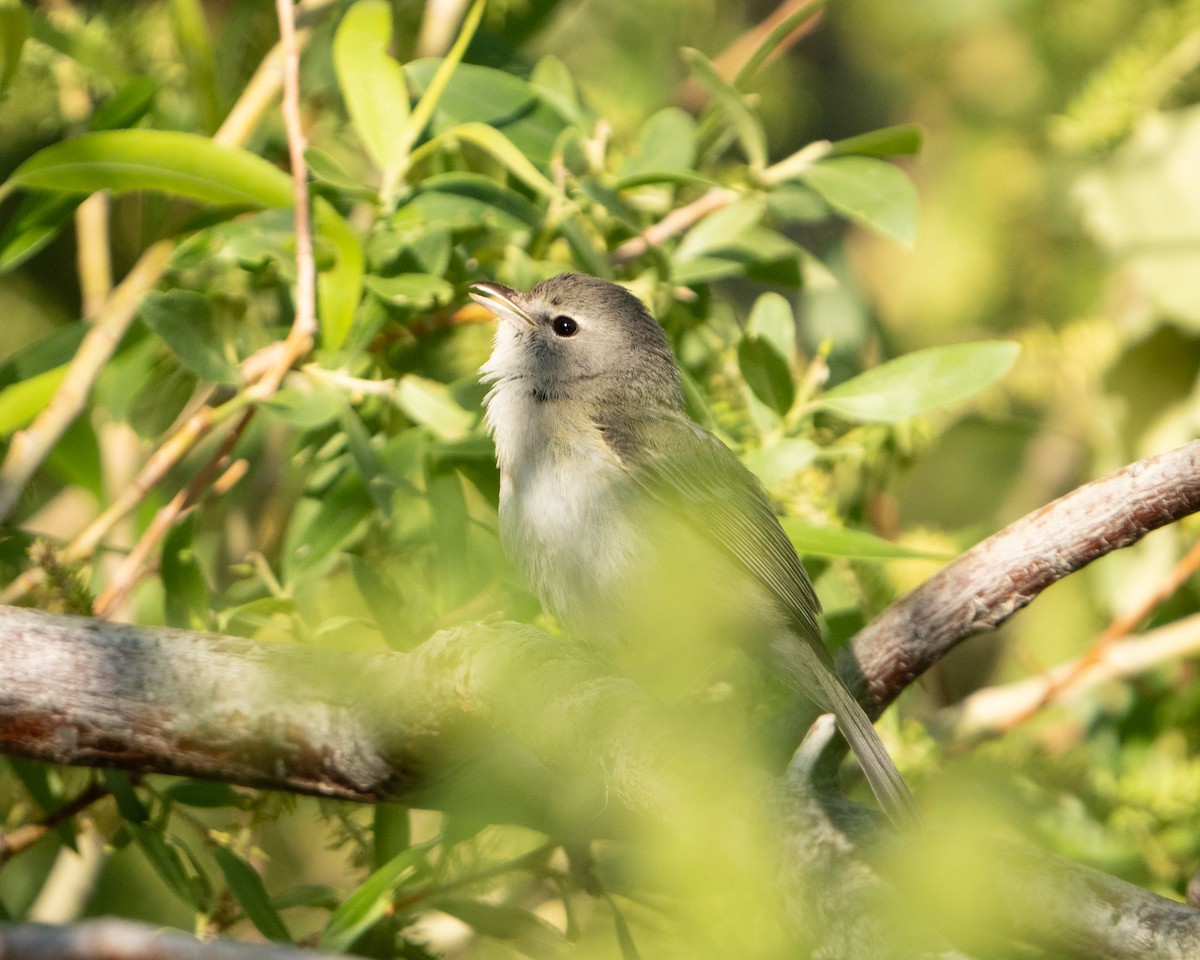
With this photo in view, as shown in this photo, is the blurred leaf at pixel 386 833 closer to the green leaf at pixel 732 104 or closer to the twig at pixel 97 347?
the twig at pixel 97 347

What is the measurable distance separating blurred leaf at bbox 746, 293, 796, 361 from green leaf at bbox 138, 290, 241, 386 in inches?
49.0

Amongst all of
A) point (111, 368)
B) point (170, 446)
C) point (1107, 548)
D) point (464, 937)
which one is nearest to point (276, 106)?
point (111, 368)

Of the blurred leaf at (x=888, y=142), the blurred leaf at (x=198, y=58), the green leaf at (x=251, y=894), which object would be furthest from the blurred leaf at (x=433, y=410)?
the blurred leaf at (x=888, y=142)

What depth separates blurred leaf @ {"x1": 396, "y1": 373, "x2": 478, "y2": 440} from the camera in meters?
2.96

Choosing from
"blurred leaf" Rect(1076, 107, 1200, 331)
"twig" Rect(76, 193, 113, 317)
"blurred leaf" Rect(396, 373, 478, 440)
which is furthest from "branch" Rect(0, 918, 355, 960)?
"blurred leaf" Rect(1076, 107, 1200, 331)

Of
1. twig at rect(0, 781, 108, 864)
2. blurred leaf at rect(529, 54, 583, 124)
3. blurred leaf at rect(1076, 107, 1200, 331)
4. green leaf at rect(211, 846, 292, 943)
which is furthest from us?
blurred leaf at rect(1076, 107, 1200, 331)

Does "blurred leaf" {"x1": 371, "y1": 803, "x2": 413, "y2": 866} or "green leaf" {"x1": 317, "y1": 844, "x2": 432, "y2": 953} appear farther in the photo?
"blurred leaf" {"x1": 371, "y1": 803, "x2": 413, "y2": 866}

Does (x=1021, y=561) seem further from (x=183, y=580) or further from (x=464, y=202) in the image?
(x=183, y=580)

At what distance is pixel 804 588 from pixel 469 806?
1060 mm

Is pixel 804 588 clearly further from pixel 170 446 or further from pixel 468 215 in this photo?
pixel 170 446

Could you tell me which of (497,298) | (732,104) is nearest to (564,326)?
(497,298)

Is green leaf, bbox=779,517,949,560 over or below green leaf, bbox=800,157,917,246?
below

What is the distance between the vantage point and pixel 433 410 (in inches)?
117

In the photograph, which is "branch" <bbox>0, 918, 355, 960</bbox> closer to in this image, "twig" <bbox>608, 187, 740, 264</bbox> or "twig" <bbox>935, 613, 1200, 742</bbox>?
"twig" <bbox>608, 187, 740, 264</bbox>
